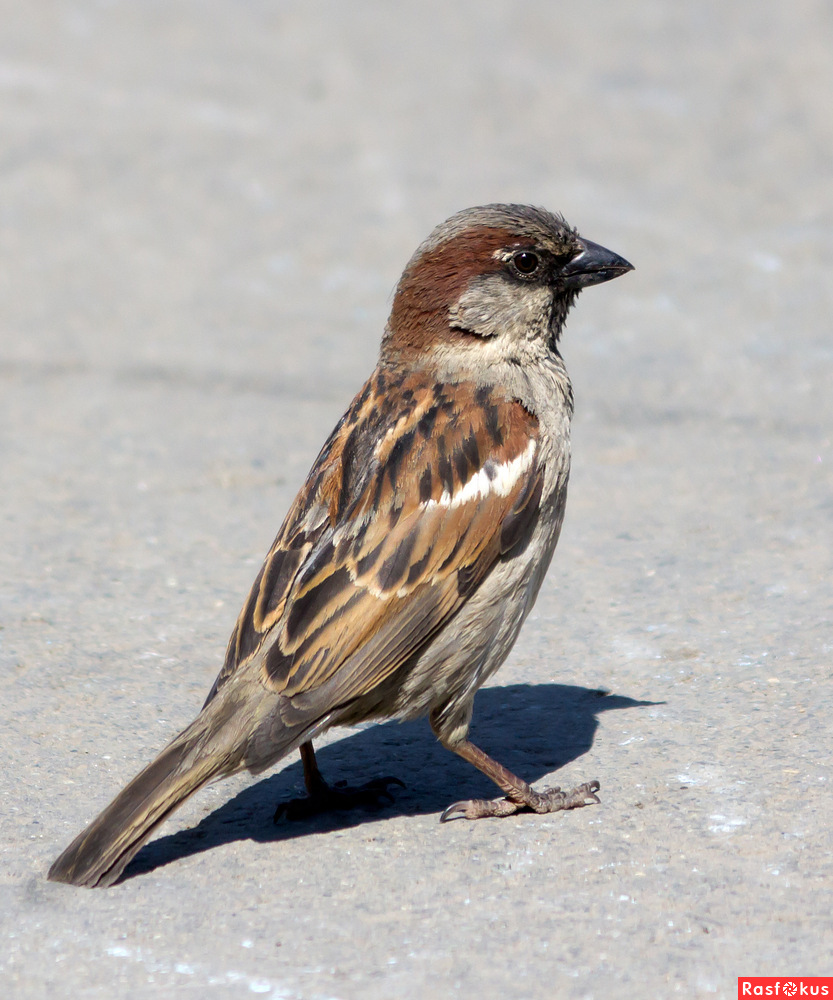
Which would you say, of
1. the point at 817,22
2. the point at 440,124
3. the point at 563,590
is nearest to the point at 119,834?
the point at 563,590

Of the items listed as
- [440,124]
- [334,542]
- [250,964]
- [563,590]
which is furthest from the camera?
[440,124]

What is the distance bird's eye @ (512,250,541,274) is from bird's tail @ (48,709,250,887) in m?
1.77

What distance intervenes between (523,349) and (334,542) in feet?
3.12

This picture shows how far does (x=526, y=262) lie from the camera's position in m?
4.35

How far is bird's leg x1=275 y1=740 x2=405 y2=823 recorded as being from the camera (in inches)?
156

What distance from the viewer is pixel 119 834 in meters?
3.42

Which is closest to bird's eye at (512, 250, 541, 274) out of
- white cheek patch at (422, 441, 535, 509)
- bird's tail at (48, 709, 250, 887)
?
white cheek patch at (422, 441, 535, 509)

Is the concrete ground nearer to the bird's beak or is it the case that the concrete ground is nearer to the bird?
the bird

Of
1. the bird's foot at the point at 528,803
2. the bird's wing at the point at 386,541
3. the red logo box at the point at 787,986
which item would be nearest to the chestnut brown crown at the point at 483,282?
the bird's wing at the point at 386,541

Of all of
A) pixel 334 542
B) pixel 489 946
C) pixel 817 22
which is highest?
pixel 817 22

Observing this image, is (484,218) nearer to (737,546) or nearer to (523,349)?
(523,349)

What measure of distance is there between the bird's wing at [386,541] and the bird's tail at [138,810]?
0.26 m

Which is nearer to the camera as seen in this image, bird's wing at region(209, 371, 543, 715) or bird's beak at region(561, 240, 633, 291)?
bird's wing at region(209, 371, 543, 715)

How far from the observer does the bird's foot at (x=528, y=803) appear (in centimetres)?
383
